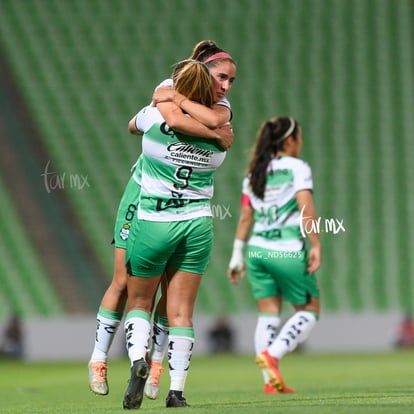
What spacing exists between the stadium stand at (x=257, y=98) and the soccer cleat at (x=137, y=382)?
1047 centimetres

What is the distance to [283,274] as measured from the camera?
21.1 feet

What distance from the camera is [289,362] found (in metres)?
11.3

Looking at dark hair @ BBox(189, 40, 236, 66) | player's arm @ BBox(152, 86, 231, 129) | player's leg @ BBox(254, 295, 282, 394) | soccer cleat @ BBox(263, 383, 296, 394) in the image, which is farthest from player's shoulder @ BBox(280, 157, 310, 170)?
player's arm @ BBox(152, 86, 231, 129)

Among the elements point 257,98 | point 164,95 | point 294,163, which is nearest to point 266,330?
point 294,163

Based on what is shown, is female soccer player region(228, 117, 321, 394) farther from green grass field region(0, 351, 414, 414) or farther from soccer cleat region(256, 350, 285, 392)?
green grass field region(0, 351, 414, 414)

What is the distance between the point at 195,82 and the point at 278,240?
2241 mm

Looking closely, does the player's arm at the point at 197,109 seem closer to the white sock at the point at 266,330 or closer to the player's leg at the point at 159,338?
the player's leg at the point at 159,338

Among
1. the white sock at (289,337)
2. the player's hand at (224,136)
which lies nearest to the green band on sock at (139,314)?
the player's hand at (224,136)

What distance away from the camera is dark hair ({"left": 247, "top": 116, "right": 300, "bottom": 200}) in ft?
21.4

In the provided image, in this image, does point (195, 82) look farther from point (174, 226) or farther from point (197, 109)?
point (174, 226)

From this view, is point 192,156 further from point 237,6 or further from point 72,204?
point 237,6

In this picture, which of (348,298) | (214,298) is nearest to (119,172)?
(214,298)

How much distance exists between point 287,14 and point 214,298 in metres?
6.48

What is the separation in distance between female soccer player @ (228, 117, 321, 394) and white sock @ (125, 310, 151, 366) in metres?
1.79
